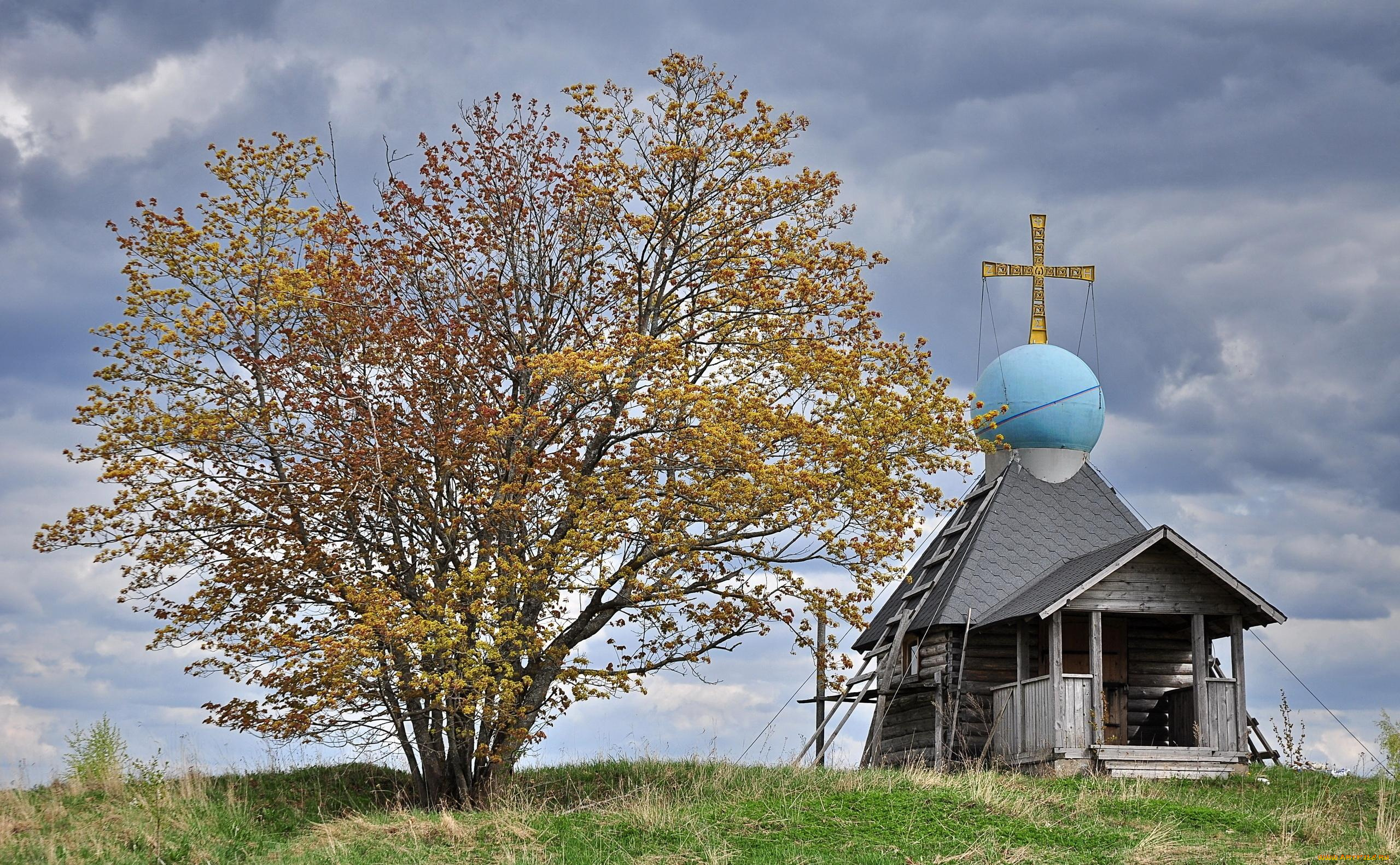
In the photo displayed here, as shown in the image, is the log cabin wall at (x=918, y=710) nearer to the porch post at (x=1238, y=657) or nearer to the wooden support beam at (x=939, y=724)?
the wooden support beam at (x=939, y=724)

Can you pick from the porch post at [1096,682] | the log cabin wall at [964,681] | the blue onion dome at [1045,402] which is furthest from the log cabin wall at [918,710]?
the blue onion dome at [1045,402]

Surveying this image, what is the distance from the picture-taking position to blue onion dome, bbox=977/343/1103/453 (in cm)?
2727

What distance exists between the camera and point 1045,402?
27.2 meters

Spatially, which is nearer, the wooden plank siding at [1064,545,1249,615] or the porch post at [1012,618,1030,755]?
the wooden plank siding at [1064,545,1249,615]

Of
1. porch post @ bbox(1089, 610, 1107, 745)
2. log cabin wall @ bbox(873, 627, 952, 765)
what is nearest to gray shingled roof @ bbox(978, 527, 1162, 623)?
porch post @ bbox(1089, 610, 1107, 745)

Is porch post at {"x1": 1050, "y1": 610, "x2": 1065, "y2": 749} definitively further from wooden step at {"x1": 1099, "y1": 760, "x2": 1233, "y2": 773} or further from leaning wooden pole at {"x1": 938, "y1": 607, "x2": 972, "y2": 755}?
leaning wooden pole at {"x1": 938, "y1": 607, "x2": 972, "y2": 755}

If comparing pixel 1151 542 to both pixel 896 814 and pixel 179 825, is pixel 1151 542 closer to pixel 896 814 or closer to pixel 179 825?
pixel 896 814

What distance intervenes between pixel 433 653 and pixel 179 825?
12.1 ft

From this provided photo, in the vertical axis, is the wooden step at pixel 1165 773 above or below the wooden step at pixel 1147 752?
below

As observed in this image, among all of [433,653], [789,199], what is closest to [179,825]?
[433,653]

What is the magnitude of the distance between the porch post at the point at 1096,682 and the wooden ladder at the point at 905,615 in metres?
2.87

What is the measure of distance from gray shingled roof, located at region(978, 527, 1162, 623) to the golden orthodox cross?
6.44m

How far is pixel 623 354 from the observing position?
58.4ft

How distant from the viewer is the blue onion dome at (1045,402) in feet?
89.5
